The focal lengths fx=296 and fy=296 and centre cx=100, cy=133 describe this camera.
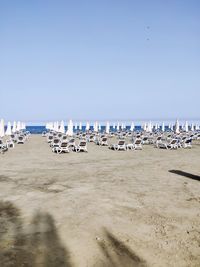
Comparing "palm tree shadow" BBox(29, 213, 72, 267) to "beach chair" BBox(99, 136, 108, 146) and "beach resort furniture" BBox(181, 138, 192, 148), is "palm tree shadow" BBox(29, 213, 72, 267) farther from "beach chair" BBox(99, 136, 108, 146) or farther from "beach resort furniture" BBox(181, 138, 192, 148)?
"beach chair" BBox(99, 136, 108, 146)

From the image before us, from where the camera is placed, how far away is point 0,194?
711cm

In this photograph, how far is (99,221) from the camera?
513 centimetres

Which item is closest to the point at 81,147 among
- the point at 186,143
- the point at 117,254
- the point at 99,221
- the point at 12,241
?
the point at 186,143

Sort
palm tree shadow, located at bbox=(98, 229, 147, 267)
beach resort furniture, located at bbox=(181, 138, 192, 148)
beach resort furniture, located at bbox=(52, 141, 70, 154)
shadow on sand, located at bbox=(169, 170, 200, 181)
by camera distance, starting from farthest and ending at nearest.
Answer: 1. beach resort furniture, located at bbox=(181, 138, 192, 148)
2. beach resort furniture, located at bbox=(52, 141, 70, 154)
3. shadow on sand, located at bbox=(169, 170, 200, 181)
4. palm tree shadow, located at bbox=(98, 229, 147, 267)

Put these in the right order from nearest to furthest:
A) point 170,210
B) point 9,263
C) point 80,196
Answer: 1. point 9,263
2. point 170,210
3. point 80,196

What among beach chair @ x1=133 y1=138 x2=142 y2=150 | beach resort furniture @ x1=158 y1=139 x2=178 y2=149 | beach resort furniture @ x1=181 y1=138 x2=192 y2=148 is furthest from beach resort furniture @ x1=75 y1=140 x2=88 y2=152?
beach resort furniture @ x1=181 y1=138 x2=192 y2=148

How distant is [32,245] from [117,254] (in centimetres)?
120

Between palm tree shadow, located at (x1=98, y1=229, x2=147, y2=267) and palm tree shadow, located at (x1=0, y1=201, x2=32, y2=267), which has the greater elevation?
palm tree shadow, located at (x1=98, y1=229, x2=147, y2=267)

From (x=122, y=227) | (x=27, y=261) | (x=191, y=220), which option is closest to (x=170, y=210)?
(x=191, y=220)

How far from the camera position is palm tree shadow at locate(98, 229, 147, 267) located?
365 cm

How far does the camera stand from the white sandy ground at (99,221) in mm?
3836

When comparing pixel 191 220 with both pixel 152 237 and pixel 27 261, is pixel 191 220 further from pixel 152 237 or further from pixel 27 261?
pixel 27 261

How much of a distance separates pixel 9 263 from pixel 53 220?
1586 mm

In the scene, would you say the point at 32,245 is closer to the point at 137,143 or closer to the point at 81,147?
the point at 81,147
